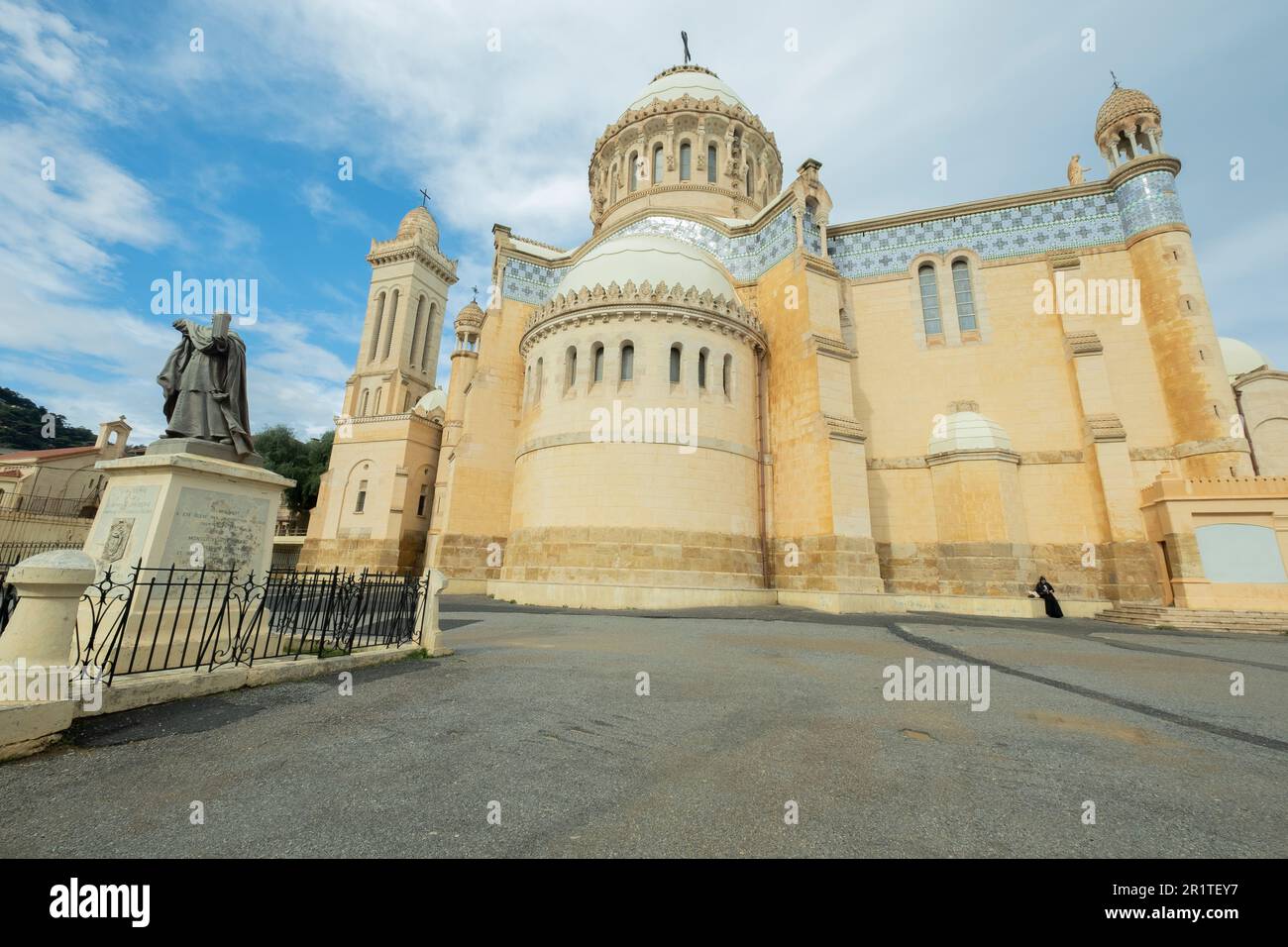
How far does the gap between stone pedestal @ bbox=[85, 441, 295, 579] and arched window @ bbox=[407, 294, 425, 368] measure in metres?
39.6

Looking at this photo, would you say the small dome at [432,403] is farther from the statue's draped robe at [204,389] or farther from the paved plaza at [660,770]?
the paved plaza at [660,770]

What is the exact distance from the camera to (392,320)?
140ft

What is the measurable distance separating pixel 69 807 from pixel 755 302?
21.9 m

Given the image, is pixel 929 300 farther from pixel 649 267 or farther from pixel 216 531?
pixel 216 531

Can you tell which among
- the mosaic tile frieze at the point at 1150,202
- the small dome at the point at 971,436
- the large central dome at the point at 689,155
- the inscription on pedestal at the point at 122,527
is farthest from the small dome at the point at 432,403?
the mosaic tile frieze at the point at 1150,202

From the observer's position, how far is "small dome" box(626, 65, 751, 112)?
27.1m

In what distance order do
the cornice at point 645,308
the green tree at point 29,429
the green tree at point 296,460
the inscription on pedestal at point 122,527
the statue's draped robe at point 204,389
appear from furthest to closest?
1. the green tree at point 29,429
2. the green tree at point 296,460
3. the cornice at point 645,308
4. the statue's draped robe at point 204,389
5. the inscription on pedestal at point 122,527

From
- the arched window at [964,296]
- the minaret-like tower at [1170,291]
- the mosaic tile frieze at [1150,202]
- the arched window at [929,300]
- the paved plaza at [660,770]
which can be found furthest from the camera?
the arched window at [929,300]

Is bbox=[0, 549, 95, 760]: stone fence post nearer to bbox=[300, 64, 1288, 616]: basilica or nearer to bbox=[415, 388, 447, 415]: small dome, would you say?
bbox=[300, 64, 1288, 616]: basilica

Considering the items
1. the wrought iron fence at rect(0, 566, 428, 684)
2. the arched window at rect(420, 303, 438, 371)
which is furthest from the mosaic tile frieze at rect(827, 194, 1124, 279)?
the arched window at rect(420, 303, 438, 371)

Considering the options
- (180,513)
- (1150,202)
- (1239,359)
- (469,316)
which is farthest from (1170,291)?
(469,316)

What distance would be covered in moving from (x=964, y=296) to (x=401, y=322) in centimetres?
3949

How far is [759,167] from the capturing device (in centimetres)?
2739

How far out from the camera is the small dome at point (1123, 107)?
19.1 metres
